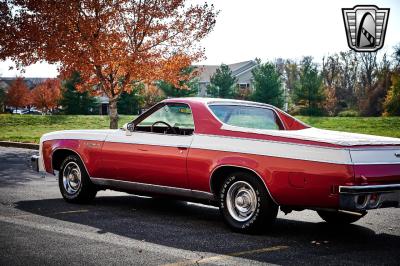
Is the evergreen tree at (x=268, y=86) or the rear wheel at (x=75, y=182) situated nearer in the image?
the rear wheel at (x=75, y=182)

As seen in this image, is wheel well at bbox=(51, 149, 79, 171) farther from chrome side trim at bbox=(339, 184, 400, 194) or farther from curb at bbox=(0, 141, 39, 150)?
curb at bbox=(0, 141, 39, 150)

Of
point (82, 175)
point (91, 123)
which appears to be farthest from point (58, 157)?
point (91, 123)

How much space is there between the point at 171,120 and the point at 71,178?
204 centimetres

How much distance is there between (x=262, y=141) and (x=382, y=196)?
1398 mm

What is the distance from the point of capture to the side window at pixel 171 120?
7164mm

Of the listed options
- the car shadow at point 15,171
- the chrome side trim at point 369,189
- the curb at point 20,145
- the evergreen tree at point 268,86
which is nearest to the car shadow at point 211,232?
the chrome side trim at point 369,189

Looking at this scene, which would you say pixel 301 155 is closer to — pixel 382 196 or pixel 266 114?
pixel 382 196

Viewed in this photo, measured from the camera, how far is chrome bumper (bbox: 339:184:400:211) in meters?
5.44

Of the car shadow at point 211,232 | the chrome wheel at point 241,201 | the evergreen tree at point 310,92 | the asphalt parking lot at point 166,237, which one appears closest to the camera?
the asphalt parking lot at point 166,237

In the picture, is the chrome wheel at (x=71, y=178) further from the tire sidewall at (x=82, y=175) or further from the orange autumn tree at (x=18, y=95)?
the orange autumn tree at (x=18, y=95)

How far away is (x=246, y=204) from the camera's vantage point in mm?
6281

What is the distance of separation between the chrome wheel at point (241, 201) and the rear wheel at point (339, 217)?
1204 millimetres

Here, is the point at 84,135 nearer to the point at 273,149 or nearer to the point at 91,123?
the point at 273,149

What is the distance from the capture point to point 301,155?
18.8ft
